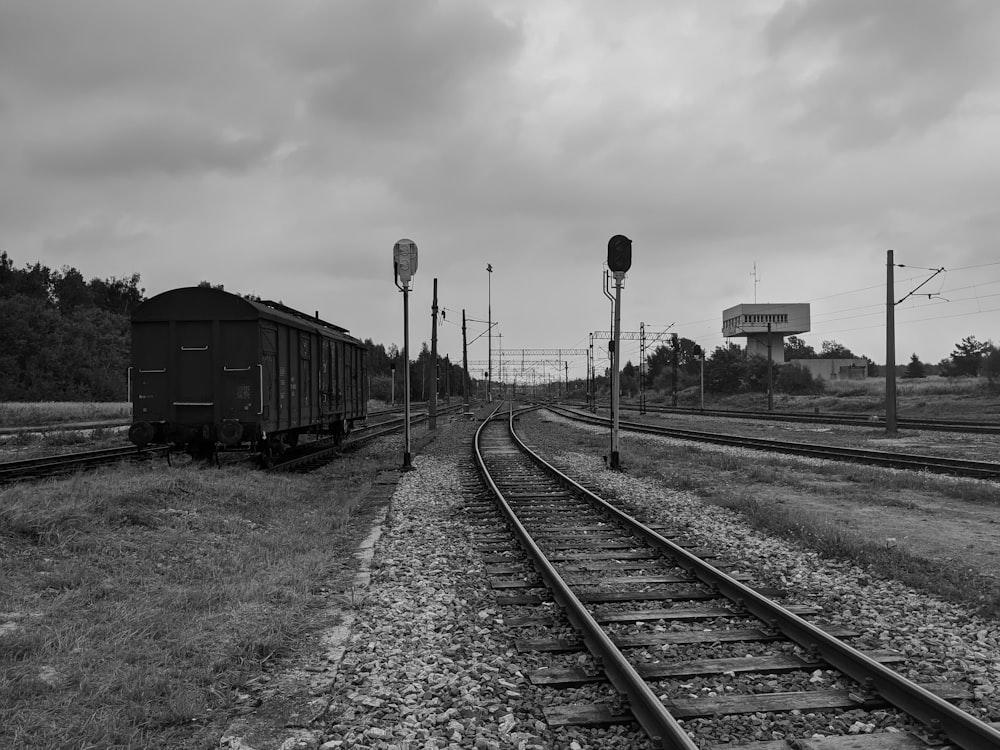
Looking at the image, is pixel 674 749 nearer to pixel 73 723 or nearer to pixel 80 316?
pixel 73 723

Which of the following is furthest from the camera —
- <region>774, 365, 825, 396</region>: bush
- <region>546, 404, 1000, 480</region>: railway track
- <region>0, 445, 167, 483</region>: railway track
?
<region>774, 365, 825, 396</region>: bush

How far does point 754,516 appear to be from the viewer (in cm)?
987

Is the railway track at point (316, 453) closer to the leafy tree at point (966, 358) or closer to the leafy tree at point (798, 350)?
the leafy tree at point (966, 358)

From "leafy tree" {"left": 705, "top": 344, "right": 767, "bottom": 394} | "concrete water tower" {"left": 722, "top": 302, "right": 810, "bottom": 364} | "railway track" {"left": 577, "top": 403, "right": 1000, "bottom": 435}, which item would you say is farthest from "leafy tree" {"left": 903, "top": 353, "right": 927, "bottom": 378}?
"railway track" {"left": 577, "top": 403, "right": 1000, "bottom": 435}

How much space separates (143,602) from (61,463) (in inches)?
450

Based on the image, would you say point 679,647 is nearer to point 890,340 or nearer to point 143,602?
point 143,602

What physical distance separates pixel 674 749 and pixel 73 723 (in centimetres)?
303

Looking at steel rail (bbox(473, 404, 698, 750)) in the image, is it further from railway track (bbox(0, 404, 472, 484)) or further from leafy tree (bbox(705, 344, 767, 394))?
leafy tree (bbox(705, 344, 767, 394))

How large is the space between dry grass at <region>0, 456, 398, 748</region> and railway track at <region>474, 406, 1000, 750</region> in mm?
1920

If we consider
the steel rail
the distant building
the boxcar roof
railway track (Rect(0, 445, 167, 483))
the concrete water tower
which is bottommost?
the steel rail

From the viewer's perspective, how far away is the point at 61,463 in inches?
601

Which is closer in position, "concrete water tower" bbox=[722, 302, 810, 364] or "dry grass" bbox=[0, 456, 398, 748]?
"dry grass" bbox=[0, 456, 398, 748]

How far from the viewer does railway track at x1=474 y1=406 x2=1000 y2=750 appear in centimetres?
373

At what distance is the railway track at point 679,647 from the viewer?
147 inches
